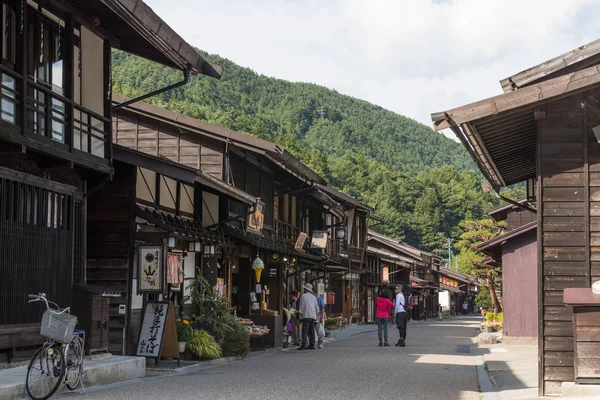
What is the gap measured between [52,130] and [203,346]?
6657mm

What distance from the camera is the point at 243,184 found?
2758cm

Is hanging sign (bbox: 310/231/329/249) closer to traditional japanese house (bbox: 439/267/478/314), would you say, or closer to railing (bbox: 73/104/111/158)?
railing (bbox: 73/104/111/158)

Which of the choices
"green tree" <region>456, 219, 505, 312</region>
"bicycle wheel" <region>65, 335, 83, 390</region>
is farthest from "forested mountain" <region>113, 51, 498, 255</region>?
"bicycle wheel" <region>65, 335, 83, 390</region>

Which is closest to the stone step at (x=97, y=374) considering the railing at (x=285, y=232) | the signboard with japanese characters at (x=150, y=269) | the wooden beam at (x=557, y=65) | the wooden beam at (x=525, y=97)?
→ the signboard with japanese characters at (x=150, y=269)

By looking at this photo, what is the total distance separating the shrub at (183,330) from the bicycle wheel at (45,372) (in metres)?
7.26

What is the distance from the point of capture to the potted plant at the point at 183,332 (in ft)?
61.2

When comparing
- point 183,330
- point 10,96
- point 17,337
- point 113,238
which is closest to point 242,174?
point 183,330

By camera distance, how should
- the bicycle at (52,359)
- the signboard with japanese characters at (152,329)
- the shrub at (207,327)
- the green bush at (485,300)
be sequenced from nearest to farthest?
the bicycle at (52,359) < the signboard with japanese characters at (152,329) < the shrub at (207,327) < the green bush at (485,300)

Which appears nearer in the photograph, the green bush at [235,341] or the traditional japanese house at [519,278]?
the green bush at [235,341]

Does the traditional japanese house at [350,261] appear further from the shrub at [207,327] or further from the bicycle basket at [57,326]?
the bicycle basket at [57,326]

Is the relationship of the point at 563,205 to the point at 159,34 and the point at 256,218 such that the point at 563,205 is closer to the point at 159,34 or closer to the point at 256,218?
the point at 159,34

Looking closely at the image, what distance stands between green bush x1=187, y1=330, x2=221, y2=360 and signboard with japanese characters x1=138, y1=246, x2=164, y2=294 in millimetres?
2016

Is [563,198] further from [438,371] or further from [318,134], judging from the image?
[318,134]

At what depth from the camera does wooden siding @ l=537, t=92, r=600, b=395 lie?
1190 centimetres
